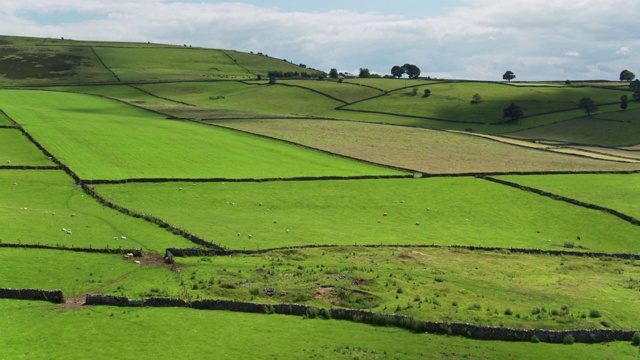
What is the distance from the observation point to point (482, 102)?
180125mm

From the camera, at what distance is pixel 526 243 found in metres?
56.6

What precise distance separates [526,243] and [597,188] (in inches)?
1074

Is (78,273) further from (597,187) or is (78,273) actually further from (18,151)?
(597,187)

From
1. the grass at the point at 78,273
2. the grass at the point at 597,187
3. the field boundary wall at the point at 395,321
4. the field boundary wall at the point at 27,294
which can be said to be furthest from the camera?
the grass at the point at 597,187

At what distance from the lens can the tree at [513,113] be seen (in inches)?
6353

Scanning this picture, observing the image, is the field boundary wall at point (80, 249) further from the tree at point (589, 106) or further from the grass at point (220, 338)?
the tree at point (589, 106)

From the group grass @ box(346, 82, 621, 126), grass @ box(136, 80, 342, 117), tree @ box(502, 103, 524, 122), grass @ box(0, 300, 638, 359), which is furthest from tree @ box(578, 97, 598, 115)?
grass @ box(0, 300, 638, 359)

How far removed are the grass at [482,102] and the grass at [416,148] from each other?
112 ft

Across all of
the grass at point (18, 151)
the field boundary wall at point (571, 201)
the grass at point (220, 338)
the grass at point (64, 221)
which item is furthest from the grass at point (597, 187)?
the grass at point (18, 151)

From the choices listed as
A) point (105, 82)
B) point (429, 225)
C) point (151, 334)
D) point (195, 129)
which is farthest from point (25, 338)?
point (105, 82)

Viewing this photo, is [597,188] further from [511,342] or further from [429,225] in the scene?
[511,342]

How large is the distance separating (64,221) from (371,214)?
88.6ft

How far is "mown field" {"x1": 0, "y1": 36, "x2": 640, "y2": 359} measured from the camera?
3191 cm

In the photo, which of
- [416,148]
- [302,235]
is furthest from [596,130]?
[302,235]
